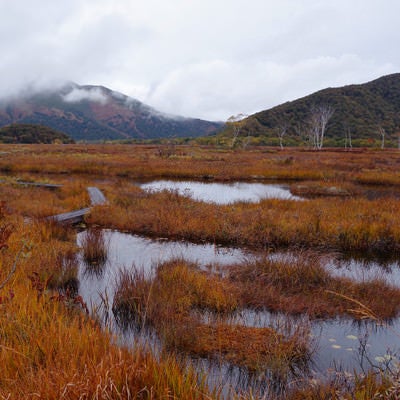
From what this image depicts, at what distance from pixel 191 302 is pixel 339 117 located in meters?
117

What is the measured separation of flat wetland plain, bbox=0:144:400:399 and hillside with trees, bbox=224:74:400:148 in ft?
277

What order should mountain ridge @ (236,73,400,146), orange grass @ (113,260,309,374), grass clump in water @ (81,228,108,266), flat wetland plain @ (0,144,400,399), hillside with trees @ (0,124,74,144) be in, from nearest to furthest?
1. flat wetland plain @ (0,144,400,399)
2. orange grass @ (113,260,309,374)
3. grass clump in water @ (81,228,108,266)
4. mountain ridge @ (236,73,400,146)
5. hillside with trees @ (0,124,74,144)

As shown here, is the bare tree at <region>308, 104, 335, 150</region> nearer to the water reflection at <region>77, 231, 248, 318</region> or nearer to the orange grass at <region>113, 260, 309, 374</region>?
the water reflection at <region>77, 231, 248, 318</region>

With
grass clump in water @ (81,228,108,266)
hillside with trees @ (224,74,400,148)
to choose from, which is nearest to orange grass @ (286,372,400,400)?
grass clump in water @ (81,228,108,266)

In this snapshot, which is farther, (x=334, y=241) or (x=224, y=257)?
(x=334, y=241)

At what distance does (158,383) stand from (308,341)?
2375 millimetres

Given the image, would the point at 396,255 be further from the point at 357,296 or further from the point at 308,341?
the point at 308,341

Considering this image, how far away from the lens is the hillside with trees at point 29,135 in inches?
4104

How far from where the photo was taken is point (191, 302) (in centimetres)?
554

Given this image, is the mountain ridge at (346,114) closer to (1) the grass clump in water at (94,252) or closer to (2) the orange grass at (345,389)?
(1) the grass clump in water at (94,252)

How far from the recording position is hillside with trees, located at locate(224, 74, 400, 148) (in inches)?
3852

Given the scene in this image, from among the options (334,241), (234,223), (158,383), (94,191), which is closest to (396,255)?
(334,241)

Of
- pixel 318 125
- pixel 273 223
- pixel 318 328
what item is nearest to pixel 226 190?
pixel 273 223

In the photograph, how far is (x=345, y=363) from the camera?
4180 mm
